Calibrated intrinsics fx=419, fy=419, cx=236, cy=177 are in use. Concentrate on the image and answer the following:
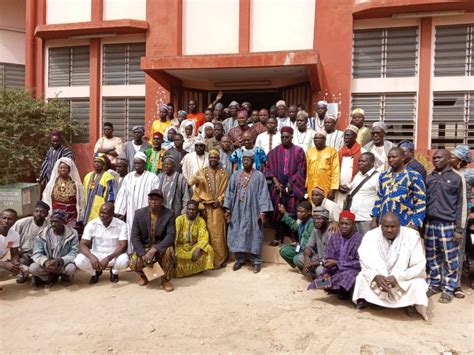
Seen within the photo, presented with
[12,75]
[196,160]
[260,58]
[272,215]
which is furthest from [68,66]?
[272,215]

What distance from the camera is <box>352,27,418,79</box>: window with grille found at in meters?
8.02

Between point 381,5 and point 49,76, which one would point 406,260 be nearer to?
point 381,5

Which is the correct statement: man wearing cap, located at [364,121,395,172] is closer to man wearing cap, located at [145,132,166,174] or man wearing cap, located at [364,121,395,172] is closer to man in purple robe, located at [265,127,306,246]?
man in purple robe, located at [265,127,306,246]

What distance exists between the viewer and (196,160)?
20.2 ft

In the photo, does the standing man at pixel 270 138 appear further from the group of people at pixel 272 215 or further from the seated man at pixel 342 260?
the seated man at pixel 342 260

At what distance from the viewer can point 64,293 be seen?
191 inches

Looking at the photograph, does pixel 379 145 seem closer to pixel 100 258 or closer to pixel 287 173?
pixel 287 173

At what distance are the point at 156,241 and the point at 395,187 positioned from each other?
2.86 meters

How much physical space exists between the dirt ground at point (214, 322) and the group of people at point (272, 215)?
0.76ft

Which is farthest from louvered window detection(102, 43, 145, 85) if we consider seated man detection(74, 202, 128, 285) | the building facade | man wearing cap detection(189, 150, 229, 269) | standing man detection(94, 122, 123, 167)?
seated man detection(74, 202, 128, 285)

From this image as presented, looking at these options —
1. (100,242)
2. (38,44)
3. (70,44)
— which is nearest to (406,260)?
(100,242)

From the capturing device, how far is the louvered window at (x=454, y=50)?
771 centimetres

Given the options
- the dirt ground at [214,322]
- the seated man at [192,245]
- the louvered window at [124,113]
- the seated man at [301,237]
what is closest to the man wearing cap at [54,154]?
the dirt ground at [214,322]

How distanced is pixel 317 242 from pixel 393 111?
14.1 feet
